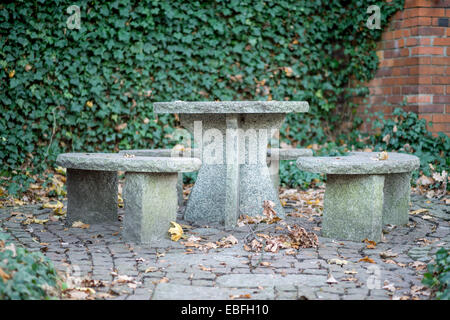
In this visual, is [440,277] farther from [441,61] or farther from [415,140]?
[441,61]

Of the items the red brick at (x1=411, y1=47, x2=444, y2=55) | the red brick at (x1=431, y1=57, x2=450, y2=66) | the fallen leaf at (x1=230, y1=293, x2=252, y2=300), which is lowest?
the fallen leaf at (x1=230, y1=293, x2=252, y2=300)

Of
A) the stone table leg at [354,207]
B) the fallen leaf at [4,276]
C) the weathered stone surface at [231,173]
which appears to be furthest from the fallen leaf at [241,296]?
the weathered stone surface at [231,173]

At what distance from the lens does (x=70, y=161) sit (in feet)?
13.5

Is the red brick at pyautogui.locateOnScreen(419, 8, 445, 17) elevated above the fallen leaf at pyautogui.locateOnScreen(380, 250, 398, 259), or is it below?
above

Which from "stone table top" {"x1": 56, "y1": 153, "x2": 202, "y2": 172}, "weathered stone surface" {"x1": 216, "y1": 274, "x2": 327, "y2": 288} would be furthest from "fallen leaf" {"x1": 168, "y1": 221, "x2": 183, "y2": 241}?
"weathered stone surface" {"x1": 216, "y1": 274, "x2": 327, "y2": 288}

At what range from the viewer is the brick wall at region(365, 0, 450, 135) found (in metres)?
6.50

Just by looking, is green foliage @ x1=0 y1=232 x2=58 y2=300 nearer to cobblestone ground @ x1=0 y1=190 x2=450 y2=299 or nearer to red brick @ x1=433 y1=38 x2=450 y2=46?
cobblestone ground @ x1=0 y1=190 x2=450 y2=299

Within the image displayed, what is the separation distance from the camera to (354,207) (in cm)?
405

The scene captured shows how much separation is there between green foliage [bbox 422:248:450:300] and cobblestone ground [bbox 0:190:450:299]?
67mm

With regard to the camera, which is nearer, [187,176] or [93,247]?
[93,247]
